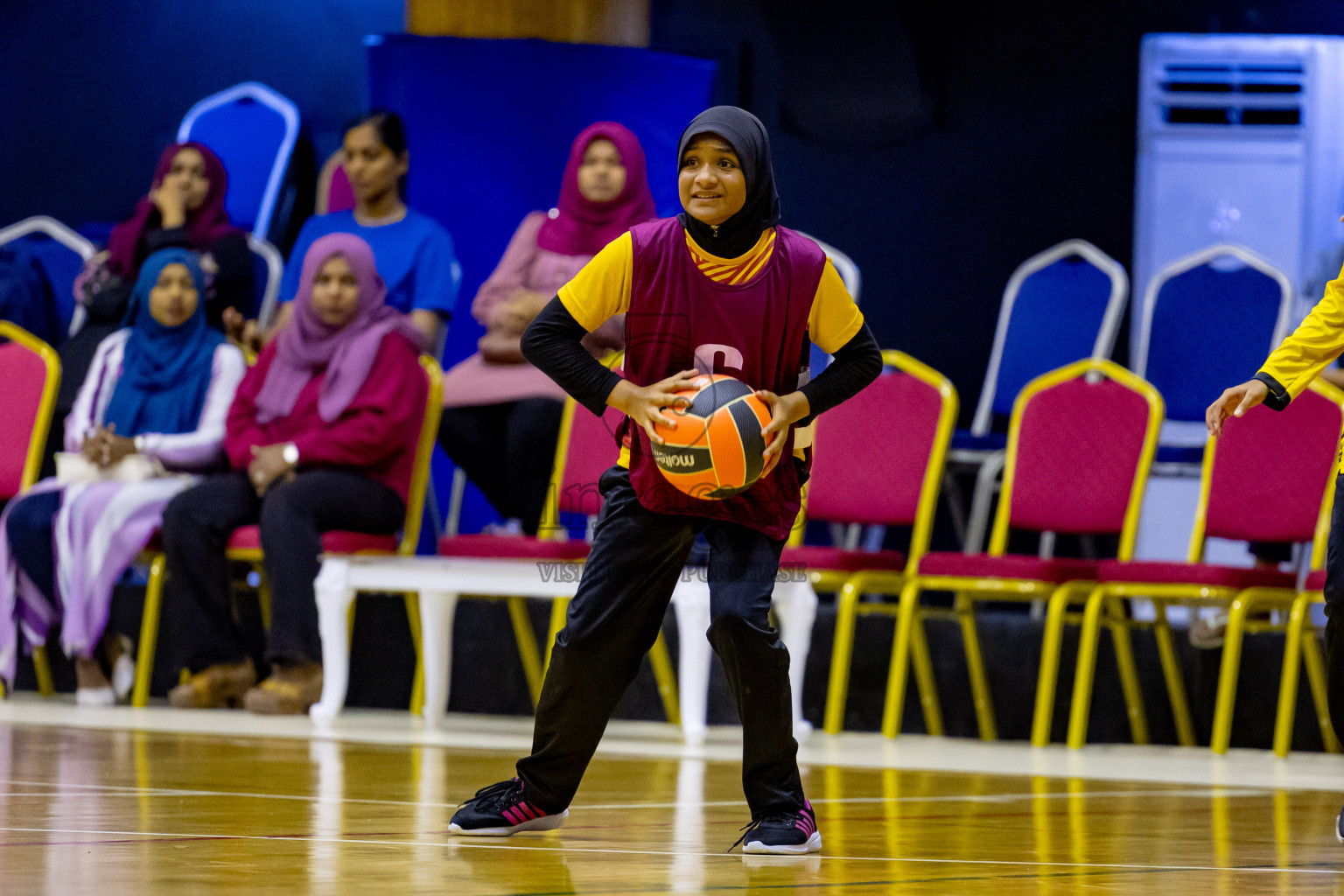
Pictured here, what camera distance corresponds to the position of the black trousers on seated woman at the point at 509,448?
534 centimetres

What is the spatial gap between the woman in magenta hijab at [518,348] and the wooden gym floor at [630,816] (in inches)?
31.8

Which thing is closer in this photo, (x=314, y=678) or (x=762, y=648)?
(x=762, y=648)

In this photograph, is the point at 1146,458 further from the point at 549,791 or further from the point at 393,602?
the point at 549,791

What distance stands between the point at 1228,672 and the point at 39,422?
3.38m

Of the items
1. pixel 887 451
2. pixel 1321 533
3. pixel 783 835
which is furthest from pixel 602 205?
pixel 783 835

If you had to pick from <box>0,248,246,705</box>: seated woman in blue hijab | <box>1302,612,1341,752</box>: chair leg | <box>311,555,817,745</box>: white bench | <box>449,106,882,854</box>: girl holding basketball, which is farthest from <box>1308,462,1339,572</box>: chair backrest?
<box>0,248,246,705</box>: seated woman in blue hijab

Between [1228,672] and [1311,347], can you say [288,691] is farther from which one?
[1311,347]

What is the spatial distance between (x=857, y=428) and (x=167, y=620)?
2061 mm

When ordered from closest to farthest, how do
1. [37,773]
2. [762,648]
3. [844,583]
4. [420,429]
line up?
[762,648] < [37,773] < [844,583] < [420,429]

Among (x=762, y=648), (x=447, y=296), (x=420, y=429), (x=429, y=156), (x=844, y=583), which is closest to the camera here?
(x=762, y=648)

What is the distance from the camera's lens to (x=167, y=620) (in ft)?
18.6

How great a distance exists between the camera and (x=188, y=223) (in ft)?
20.6

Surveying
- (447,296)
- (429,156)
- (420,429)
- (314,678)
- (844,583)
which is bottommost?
(314,678)

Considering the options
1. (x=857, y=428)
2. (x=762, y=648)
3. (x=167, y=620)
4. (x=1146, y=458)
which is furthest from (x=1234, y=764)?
(x=167, y=620)
